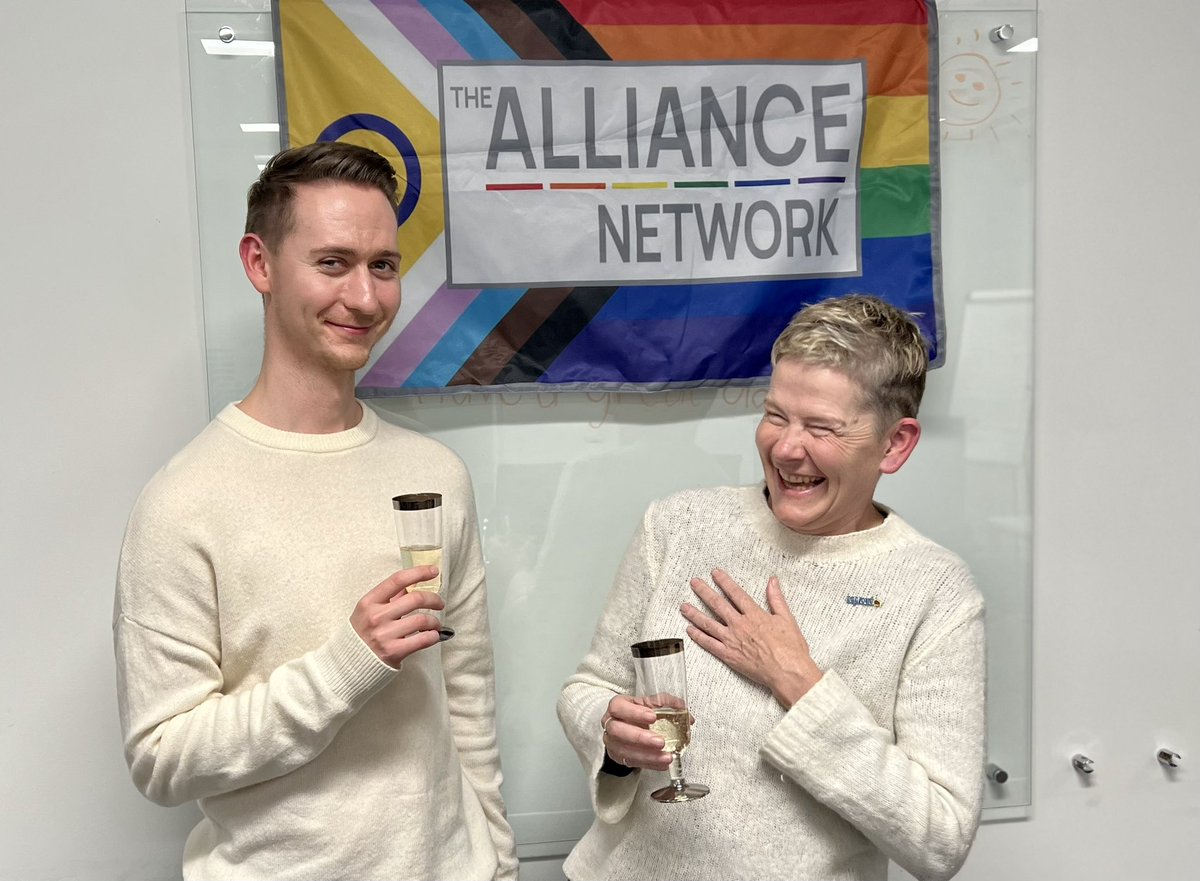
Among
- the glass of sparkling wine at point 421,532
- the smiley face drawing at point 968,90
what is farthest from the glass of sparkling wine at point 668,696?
the smiley face drawing at point 968,90

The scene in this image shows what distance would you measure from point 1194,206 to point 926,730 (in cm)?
150

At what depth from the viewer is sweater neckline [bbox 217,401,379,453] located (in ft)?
→ 5.00

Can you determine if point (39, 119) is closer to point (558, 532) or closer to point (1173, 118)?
point (558, 532)

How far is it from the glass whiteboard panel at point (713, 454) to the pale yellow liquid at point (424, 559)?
677 millimetres

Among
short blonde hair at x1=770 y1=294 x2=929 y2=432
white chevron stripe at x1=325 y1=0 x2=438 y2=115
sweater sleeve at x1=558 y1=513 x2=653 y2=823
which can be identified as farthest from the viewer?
white chevron stripe at x1=325 y1=0 x2=438 y2=115

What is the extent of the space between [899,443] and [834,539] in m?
0.17

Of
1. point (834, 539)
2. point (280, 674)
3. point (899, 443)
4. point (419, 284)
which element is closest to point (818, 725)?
point (834, 539)

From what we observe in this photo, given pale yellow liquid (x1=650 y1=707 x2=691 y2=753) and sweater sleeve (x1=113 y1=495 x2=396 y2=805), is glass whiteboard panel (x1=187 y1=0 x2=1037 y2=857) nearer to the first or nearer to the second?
sweater sleeve (x1=113 y1=495 x2=396 y2=805)

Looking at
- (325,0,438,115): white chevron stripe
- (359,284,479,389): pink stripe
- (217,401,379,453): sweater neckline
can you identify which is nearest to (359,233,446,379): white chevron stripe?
(359,284,479,389): pink stripe

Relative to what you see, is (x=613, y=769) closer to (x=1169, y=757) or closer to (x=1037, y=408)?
(x=1037, y=408)

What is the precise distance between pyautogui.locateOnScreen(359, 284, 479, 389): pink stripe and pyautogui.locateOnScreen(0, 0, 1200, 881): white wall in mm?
346

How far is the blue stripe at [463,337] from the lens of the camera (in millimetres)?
2053

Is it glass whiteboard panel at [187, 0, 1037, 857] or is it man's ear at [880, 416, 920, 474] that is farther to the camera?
glass whiteboard panel at [187, 0, 1037, 857]

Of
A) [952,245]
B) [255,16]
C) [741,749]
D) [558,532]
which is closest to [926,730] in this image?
[741,749]
